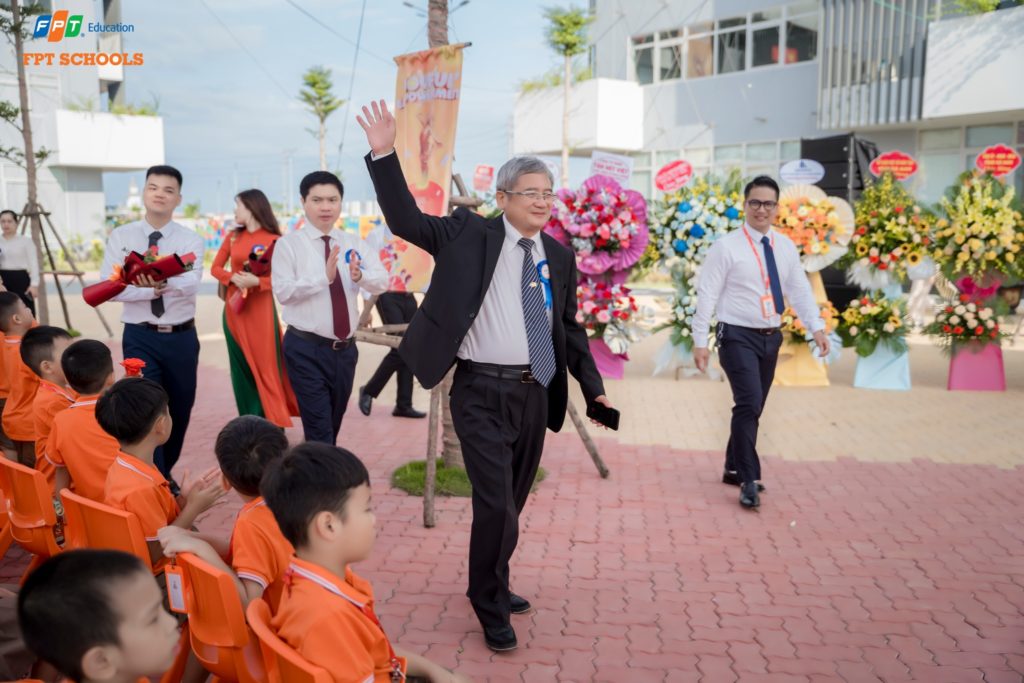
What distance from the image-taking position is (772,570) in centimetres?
456

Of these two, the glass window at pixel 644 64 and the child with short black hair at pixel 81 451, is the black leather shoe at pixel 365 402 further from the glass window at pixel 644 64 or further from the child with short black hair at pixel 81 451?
the glass window at pixel 644 64

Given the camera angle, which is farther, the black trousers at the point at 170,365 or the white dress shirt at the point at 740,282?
the white dress shirt at the point at 740,282

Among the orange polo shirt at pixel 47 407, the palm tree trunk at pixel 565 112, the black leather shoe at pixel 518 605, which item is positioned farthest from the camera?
the palm tree trunk at pixel 565 112

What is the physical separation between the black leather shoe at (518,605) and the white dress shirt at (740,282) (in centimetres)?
231

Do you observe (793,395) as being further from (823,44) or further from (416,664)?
(823,44)

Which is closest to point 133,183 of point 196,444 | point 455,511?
point 196,444

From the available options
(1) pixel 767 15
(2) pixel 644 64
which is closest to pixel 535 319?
(1) pixel 767 15

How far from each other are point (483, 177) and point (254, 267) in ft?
48.0

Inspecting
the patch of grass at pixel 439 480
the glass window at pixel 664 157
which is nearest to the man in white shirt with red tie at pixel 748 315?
the patch of grass at pixel 439 480

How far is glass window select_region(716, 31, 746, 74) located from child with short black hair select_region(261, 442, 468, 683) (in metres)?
24.3

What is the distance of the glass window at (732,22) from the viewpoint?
24.1 metres

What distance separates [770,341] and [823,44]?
1850 cm

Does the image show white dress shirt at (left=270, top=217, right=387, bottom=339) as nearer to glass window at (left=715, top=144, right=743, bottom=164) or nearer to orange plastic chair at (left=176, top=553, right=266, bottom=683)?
orange plastic chair at (left=176, top=553, right=266, bottom=683)

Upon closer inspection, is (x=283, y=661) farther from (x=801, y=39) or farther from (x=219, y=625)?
(x=801, y=39)
